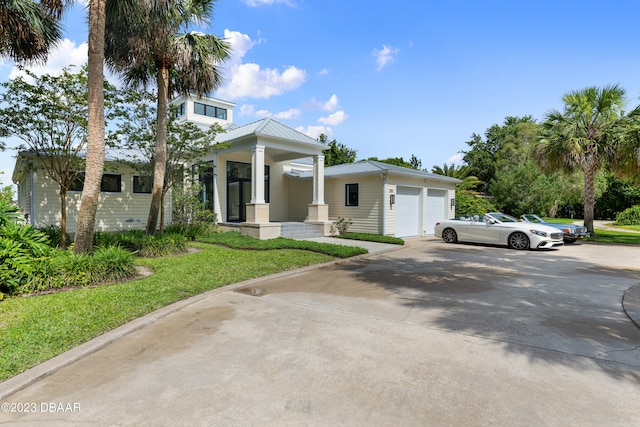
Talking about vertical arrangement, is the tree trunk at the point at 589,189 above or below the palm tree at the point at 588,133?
below

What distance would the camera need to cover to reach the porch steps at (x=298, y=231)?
14.2 meters

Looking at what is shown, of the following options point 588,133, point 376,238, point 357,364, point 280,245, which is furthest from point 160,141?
point 588,133

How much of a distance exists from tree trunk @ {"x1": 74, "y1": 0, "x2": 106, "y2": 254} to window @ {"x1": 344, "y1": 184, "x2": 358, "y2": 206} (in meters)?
11.3

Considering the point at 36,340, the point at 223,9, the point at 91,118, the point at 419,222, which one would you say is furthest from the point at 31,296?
the point at 419,222

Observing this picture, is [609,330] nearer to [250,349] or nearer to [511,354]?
[511,354]

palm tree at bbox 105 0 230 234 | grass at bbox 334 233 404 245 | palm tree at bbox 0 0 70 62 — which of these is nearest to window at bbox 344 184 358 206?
grass at bbox 334 233 404 245

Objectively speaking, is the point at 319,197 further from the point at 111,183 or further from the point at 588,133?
the point at 588,133

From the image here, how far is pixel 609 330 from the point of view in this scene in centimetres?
423

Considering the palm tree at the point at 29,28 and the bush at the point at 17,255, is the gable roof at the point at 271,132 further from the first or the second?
the bush at the point at 17,255

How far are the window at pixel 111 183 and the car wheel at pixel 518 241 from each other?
15.8 meters

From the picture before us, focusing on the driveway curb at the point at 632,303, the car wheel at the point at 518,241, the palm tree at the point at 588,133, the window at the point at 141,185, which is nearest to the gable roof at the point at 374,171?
the palm tree at the point at 588,133

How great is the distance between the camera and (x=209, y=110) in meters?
23.5

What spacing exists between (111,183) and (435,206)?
1570 centimetres

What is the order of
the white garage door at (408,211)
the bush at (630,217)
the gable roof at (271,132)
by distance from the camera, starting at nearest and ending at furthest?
the gable roof at (271,132) → the white garage door at (408,211) → the bush at (630,217)
